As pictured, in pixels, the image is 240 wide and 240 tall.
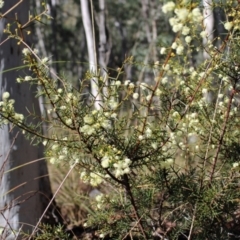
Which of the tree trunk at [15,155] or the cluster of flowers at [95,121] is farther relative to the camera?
the tree trunk at [15,155]

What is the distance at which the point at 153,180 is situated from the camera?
7.14 feet

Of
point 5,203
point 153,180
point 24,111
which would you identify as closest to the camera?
point 153,180

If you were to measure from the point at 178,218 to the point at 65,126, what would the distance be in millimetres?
792

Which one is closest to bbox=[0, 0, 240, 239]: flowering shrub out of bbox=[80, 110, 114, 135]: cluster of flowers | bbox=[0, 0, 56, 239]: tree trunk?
bbox=[80, 110, 114, 135]: cluster of flowers

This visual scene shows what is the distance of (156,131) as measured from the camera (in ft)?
6.16

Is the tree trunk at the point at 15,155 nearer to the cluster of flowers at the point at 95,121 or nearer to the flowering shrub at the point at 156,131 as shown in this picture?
the flowering shrub at the point at 156,131

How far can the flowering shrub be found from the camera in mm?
1791

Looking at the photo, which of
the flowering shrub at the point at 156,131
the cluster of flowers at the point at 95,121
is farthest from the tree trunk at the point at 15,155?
the cluster of flowers at the point at 95,121

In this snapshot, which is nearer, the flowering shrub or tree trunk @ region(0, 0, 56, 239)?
the flowering shrub

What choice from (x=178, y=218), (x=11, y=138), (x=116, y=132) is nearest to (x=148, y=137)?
(x=116, y=132)

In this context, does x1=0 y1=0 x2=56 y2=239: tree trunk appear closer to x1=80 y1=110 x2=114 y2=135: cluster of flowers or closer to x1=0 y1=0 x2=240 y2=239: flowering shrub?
x1=0 y1=0 x2=240 y2=239: flowering shrub

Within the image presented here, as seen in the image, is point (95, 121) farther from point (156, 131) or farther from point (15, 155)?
point (15, 155)

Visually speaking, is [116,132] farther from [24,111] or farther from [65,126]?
[24,111]

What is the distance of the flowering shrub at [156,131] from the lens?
1791 millimetres
